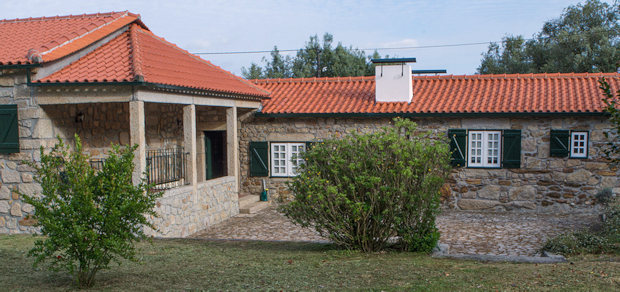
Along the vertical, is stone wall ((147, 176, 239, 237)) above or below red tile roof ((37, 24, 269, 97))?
below

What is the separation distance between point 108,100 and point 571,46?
2328cm

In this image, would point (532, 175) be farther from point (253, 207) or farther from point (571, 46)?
point (571, 46)

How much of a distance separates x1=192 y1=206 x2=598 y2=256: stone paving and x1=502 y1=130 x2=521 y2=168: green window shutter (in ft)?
3.97

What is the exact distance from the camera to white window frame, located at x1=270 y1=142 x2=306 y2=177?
1398 cm

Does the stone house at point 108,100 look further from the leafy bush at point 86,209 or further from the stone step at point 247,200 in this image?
the leafy bush at point 86,209

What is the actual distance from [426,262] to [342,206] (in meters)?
1.33

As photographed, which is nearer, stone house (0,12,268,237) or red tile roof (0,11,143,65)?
stone house (0,12,268,237)

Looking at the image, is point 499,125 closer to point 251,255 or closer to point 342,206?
point 342,206

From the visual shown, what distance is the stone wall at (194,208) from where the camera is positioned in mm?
9578

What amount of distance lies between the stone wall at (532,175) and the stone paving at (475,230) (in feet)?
1.32

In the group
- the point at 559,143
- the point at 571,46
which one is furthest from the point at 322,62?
the point at 559,143

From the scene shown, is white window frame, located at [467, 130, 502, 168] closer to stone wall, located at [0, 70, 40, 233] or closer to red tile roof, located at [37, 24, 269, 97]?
red tile roof, located at [37, 24, 269, 97]

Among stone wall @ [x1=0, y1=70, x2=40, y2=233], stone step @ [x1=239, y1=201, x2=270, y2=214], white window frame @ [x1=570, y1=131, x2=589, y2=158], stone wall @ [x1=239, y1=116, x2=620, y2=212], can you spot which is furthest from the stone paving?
stone wall @ [x1=0, y1=70, x2=40, y2=233]

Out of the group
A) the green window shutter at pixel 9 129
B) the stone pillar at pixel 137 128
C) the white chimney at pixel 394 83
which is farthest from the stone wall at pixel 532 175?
the green window shutter at pixel 9 129
